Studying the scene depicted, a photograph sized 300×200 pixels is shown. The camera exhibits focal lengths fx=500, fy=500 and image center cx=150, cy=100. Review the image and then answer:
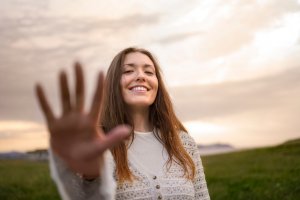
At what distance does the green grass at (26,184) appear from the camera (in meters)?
11.2

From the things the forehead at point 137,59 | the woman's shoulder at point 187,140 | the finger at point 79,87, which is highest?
the forehead at point 137,59

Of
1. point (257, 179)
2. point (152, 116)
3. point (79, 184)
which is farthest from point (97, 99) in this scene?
point (257, 179)

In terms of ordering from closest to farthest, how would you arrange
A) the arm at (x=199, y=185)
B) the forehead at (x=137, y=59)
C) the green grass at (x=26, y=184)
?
1. the forehead at (x=137, y=59)
2. the arm at (x=199, y=185)
3. the green grass at (x=26, y=184)

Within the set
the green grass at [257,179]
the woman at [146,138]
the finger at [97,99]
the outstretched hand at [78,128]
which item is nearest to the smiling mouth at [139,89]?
the woman at [146,138]

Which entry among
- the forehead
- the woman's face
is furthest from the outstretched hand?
the forehead

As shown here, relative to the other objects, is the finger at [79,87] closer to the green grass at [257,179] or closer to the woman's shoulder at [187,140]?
the woman's shoulder at [187,140]

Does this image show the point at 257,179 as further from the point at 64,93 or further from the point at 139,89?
the point at 64,93

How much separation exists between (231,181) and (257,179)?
67 centimetres

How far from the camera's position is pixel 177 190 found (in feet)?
12.5

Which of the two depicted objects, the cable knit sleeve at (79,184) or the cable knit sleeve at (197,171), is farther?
the cable knit sleeve at (197,171)

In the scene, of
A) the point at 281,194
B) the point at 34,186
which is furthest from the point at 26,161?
the point at 281,194

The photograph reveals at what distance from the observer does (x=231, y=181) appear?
1208 centimetres

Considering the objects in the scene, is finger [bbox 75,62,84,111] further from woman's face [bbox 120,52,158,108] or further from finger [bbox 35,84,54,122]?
woman's face [bbox 120,52,158,108]

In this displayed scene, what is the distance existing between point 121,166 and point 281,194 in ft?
23.9
